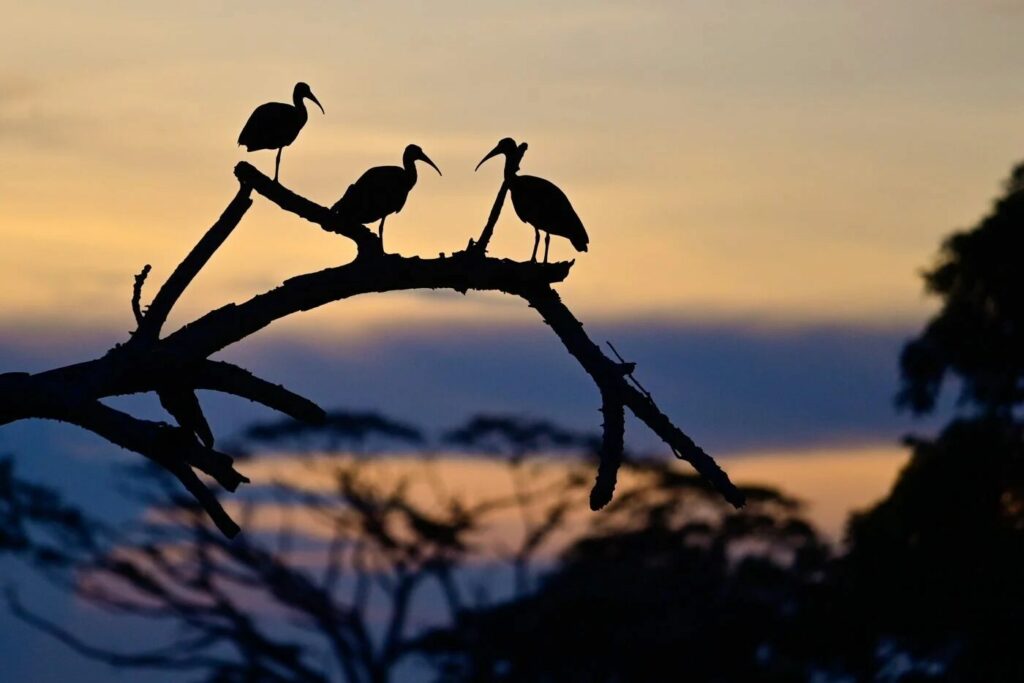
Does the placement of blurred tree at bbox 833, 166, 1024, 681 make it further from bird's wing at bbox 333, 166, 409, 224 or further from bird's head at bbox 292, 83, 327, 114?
bird's wing at bbox 333, 166, 409, 224

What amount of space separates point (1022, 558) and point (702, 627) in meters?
16.3

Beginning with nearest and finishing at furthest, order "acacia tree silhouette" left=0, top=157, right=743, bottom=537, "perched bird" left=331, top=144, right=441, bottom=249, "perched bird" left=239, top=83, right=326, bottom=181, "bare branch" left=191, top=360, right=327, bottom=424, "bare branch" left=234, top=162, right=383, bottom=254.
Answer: "acacia tree silhouette" left=0, top=157, right=743, bottom=537 < "bare branch" left=191, top=360, right=327, bottom=424 < "bare branch" left=234, top=162, right=383, bottom=254 < "perched bird" left=331, top=144, right=441, bottom=249 < "perched bird" left=239, top=83, right=326, bottom=181

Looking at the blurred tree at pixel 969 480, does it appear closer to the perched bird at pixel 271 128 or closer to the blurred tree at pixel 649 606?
the blurred tree at pixel 649 606

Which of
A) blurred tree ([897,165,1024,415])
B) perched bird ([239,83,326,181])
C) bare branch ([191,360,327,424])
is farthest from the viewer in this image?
blurred tree ([897,165,1024,415])

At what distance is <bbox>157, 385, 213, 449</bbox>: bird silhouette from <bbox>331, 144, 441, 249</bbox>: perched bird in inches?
181

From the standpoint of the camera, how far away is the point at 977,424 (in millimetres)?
32375

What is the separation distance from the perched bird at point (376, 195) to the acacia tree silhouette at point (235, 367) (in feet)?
14.2

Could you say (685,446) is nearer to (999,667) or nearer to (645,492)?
(999,667)

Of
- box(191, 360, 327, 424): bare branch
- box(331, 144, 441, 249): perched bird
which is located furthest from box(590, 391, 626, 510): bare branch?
box(331, 144, 441, 249): perched bird

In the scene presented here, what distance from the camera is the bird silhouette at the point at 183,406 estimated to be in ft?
21.6

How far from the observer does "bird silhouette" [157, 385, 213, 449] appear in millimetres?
6570

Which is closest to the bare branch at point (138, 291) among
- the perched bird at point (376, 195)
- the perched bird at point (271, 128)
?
the perched bird at point (376, 195)

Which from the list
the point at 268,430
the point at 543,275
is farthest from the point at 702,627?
the point at 543,275

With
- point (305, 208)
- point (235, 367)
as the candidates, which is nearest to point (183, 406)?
point (235, 367)
